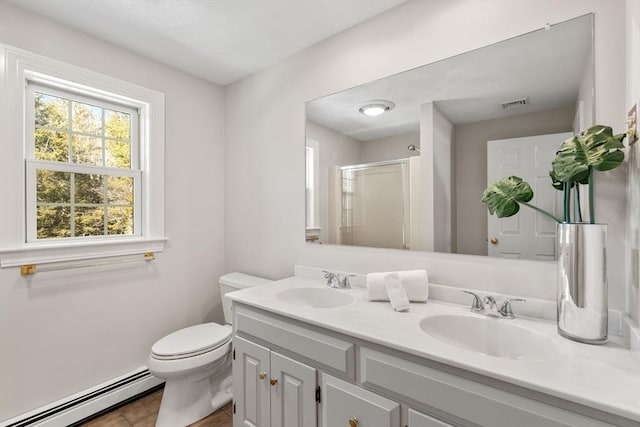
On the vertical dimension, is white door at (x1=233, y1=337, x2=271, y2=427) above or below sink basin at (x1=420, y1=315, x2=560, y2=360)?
below

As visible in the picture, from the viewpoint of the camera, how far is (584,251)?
0.93 meters

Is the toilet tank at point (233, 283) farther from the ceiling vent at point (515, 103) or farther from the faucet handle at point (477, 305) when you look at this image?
the ceiling vent at point (515, 103)

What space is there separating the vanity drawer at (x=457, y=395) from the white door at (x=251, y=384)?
578 mm

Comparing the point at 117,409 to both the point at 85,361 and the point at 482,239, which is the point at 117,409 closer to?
the point at 85,361

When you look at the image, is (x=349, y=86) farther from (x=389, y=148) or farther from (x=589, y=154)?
(x=589, y=154)

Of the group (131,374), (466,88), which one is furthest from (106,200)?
(466,88)

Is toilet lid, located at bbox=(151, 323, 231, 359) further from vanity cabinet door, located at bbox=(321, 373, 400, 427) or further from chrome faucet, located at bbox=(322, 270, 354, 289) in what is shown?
vanity cabinet door, located at bbox=(321, 373, 400, 427)

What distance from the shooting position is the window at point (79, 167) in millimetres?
1718

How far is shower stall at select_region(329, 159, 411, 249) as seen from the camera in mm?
1586

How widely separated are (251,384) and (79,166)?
5.63 ft

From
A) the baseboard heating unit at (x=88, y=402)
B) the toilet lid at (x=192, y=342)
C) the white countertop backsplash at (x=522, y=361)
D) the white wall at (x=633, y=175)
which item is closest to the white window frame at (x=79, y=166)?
the toilet lid at (x=192, y=342)

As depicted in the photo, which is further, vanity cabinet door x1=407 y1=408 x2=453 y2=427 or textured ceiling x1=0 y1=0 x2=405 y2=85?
textured ceiling x1=0 y1=0 x2=405 y2=85

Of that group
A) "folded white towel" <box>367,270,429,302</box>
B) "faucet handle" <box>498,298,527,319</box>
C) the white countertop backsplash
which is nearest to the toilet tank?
the white countertop backsplash

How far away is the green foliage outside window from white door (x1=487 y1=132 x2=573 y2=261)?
2.32m
